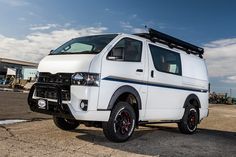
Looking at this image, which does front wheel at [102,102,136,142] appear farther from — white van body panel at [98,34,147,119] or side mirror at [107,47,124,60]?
side mirror at [107,47,124,60]

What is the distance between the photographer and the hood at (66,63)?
6285 mm

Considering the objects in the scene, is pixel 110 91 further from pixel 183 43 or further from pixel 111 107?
pixel 183 43

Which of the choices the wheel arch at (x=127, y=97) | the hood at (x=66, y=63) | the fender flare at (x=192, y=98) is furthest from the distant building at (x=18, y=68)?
the wheel arch at (x=127, y=97)

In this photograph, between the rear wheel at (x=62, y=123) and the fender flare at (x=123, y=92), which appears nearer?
the fender flare at (x=123, y=92)

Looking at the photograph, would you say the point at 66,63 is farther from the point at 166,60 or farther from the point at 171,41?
the point at 171,41

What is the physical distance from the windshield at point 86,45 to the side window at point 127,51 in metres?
0.22

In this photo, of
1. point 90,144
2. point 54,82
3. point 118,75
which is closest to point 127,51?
point 118,75

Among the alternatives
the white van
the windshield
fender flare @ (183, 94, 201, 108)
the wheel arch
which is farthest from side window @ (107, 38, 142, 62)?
fender flare @ (183, 94, 201, 108)

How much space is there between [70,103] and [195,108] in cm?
486

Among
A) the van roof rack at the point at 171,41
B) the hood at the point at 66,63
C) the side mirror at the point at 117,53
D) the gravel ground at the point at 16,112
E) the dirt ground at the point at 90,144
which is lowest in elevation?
the dirt ground at the point at 90,144

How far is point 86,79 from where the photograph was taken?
6.18 metres

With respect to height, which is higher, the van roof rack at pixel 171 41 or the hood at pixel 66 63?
the van roof rack at pixel 171 41

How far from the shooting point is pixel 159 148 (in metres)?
6.73

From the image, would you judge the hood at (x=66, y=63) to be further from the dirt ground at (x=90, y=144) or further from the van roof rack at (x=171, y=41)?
the van roof rack at (x=171, y=41)
